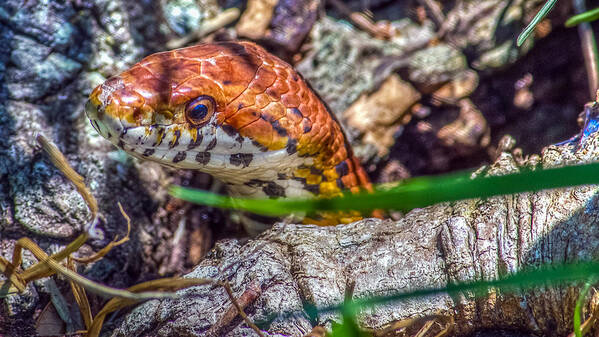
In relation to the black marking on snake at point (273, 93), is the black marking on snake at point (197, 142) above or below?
below

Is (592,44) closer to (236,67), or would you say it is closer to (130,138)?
(236,67)

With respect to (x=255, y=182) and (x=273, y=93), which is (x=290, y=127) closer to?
(x=273, y=93)

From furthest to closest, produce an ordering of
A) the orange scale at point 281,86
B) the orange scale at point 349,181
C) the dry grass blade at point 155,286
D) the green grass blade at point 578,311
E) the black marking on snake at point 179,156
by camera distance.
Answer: the orange scale at point 349,181 < the orange scale at point 281,86 < the black marking on snake at point 179,156 < the dry grass blade at point 155,286 < the green grass blade at point 578,311

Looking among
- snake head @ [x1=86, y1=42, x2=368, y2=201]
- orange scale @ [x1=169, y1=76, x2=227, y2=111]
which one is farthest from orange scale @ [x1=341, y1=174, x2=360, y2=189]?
orange scale @ [x1=169, y1=76, x2=227, y2=111]

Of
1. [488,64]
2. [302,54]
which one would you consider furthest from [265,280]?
[488,64]

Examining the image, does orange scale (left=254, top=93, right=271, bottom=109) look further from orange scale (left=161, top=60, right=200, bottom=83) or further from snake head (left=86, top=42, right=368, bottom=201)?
orange scale (left=161, top=60, right=200, bottom=83)

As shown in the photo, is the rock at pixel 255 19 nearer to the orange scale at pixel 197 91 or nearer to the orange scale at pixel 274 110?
the orange scale at pixel 274 110

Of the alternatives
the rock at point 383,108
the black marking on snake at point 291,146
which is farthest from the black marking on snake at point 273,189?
the rock at point 383,108
